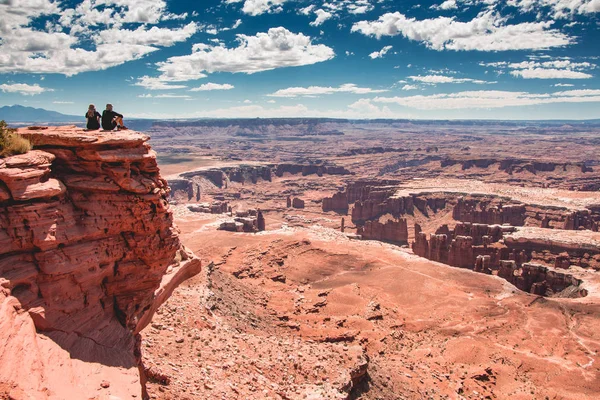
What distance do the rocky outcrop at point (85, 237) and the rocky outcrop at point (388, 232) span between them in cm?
7980

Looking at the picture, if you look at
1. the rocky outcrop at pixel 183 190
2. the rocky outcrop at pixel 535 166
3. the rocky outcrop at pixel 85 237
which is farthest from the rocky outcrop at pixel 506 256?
the rocky outcrop at pixel 535 166

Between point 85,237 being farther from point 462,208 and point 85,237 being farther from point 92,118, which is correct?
point 462,208

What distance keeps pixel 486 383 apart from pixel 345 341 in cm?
1063

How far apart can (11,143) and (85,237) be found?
12.5 ft

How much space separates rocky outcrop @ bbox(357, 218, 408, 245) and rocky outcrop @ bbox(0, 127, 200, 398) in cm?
7980

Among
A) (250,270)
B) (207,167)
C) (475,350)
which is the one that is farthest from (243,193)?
(475,350)

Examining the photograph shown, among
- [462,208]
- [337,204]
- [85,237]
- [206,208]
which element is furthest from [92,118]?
[337,204]

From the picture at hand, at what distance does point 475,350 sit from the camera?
120 feet

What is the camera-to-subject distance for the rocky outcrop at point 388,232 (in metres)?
93.6

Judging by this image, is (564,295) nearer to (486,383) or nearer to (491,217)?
(486,383)

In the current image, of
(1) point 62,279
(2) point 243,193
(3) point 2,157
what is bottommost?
(2) point 243,193

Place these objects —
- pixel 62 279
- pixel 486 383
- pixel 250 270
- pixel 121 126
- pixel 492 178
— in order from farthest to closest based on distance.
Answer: pixel 492 178
pixel 250 270
pixel 486 383
pixel 121 126
pixel 62 279

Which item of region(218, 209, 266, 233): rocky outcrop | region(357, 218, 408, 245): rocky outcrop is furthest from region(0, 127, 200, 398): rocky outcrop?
region(357, 218, 408, 245): rocky outcrop

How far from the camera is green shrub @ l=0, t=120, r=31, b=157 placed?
14.0 metres
